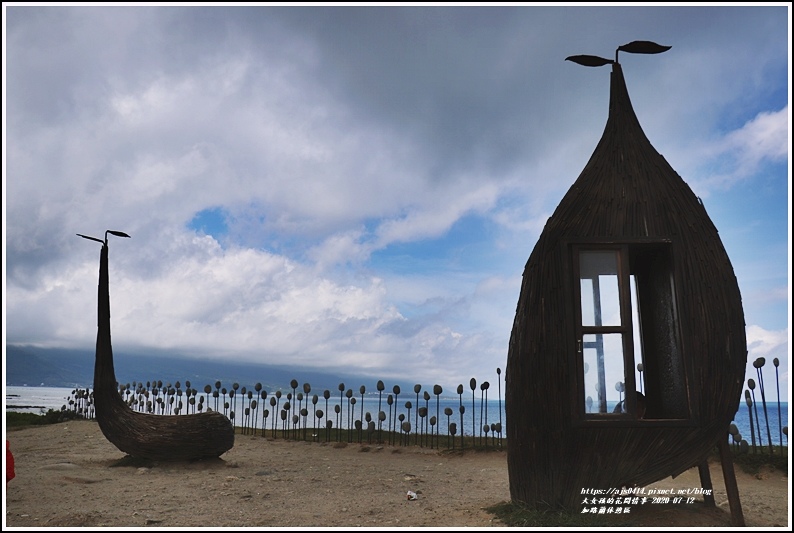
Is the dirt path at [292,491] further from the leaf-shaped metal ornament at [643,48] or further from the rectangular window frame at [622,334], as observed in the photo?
the leaf-shaped metal ornament at [643,48]

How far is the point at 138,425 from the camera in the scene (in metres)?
12.3

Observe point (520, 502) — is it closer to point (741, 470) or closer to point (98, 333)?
point (741, 470)

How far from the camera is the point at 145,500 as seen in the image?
8.77 m

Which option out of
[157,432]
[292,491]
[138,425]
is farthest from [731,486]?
[138,425]

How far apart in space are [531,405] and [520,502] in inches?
48.4

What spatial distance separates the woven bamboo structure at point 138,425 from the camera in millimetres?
12180

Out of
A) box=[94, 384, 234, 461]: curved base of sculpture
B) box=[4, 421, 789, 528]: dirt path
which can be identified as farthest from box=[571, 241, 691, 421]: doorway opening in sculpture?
box=[94, 384, 234, 461]: curved base of sculpture

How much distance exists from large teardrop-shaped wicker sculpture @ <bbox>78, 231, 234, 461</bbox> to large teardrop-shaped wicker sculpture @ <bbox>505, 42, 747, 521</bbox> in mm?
7860

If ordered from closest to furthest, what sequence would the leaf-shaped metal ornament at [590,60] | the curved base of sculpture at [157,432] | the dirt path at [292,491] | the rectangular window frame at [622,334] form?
the rectangular window frame at [622,334]
the dirt path at [292,491]
the leaf-shaped metal ornament at [590,60]
the curved base of sculpture at [157,432]

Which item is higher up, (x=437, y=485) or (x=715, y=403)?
(x=715, y=403)

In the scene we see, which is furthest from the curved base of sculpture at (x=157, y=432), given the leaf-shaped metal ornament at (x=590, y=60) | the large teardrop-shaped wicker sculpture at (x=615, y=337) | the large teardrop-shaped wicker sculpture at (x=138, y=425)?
the leaf-shaped metal ornament at (x=590, y=60)

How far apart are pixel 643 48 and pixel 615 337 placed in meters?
3.79

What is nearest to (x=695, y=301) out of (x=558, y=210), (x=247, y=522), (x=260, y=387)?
(x=558, y=210)

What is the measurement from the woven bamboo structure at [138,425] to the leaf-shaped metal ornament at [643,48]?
1076 centimetres
